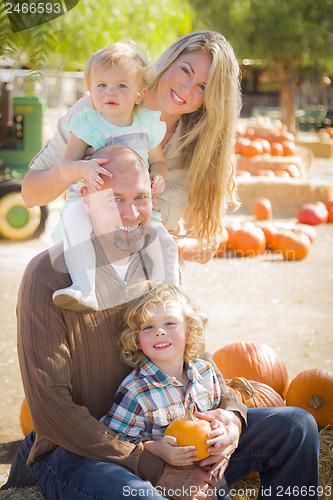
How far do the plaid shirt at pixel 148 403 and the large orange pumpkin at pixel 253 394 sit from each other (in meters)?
0.43

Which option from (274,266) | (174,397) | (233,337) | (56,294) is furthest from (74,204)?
(274,266)

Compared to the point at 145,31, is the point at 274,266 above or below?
below

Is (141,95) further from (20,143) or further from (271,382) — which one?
(20,143)

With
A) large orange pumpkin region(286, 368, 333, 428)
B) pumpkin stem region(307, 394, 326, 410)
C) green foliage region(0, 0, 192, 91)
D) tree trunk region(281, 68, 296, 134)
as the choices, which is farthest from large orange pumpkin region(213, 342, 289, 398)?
tree trunk region(281, 68, 296, 134)

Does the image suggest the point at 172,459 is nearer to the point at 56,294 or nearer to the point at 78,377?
the point at 78,377

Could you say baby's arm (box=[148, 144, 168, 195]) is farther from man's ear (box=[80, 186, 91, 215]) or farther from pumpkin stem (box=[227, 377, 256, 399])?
pumpkin stem (box=[227, 377, 256, 399])

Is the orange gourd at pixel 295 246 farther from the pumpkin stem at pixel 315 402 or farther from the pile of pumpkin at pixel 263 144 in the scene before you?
the pile of pumpkin at pixel 263 144

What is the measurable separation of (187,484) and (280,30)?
61.7 ft

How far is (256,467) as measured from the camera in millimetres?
2348

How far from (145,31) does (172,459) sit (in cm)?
754

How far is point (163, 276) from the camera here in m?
2.53

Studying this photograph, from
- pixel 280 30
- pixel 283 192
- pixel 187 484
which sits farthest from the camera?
pixel 280 30

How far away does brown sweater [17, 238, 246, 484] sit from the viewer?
Result: 2131 mm

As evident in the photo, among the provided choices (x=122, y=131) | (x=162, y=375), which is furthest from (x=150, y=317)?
(x=122, y=131)
